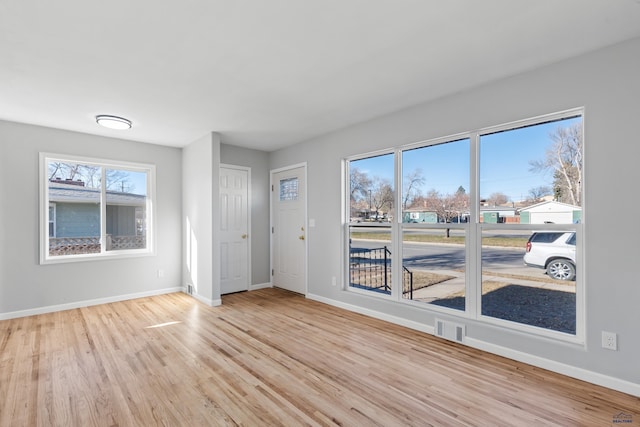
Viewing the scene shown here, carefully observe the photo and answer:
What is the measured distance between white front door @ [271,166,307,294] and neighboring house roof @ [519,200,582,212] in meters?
3.17

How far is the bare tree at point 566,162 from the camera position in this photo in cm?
256

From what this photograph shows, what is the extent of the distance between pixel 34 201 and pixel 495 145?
5736mm

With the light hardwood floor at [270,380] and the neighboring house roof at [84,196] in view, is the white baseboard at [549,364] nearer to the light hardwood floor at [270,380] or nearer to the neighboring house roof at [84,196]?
the light hardwood floor at [270,380]

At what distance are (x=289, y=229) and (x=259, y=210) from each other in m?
0.72

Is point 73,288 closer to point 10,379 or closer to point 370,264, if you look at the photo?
point 10,379

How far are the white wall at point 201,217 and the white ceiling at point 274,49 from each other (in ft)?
3.65

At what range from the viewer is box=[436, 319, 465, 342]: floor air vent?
10.2ft

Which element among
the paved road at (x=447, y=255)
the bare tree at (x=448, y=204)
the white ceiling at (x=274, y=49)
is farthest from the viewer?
the bare tree at (x=448, y=204)

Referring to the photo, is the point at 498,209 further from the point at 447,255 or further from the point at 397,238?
the point at 397,238

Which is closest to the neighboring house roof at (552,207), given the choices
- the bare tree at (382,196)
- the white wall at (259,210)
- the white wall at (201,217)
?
the bare tree at (382,196)

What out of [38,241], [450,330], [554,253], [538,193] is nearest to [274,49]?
[538,193]

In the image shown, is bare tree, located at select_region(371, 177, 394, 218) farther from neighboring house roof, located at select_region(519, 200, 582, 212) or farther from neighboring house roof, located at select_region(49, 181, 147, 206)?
neighboring house roof, located at select_region(49, 181, 147, 206)

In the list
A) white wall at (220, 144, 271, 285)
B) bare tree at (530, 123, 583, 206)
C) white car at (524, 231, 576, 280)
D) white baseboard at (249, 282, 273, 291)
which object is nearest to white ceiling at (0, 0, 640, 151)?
bare tree at (530, 123, 583, 206)

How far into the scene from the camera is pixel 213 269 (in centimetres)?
456
